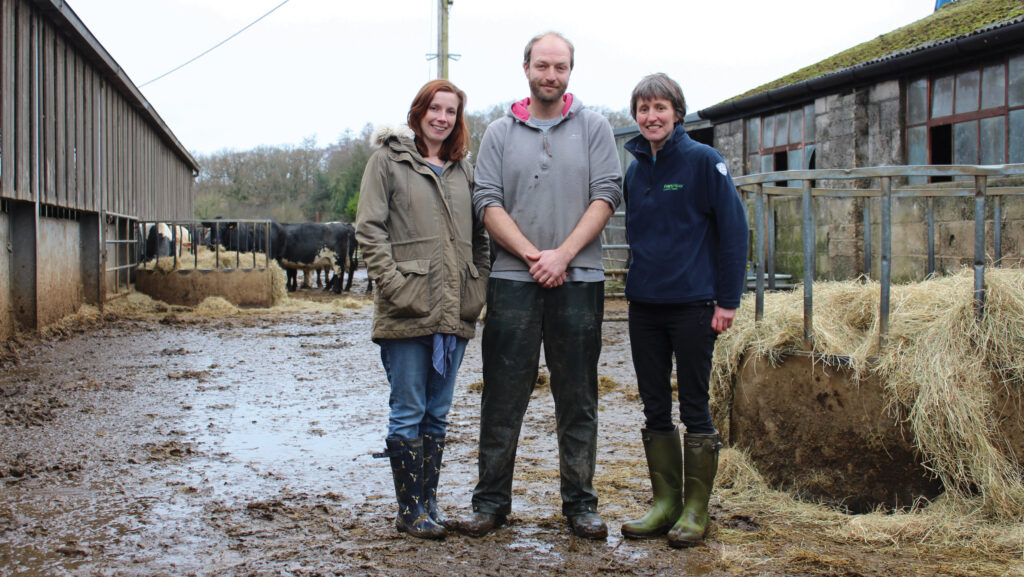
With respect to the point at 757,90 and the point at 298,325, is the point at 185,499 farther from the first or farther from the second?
the point at 757,90

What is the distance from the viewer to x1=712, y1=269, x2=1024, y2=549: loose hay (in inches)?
128

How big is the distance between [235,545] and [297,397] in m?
3.42

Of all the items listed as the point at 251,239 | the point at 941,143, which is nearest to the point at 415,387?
the point at 941,143

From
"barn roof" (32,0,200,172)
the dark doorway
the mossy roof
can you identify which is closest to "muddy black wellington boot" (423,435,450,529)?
the mossy roof

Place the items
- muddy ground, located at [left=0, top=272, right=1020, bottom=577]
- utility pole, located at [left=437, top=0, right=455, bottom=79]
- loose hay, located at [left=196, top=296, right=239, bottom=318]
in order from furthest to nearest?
utility pole, located at [left=437, top=0, right=455, bottom=79] → loose hay, located at [left=196, top=296, right=239, bottom=318] → muddy ground, located at [left=0, top=272, right=1020, bottom=577]

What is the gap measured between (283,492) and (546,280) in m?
1.66

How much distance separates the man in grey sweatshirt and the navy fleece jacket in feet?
0.51

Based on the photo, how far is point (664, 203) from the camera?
337 cm

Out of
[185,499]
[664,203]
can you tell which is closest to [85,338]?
[185,499]

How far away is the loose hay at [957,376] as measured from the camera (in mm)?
3246

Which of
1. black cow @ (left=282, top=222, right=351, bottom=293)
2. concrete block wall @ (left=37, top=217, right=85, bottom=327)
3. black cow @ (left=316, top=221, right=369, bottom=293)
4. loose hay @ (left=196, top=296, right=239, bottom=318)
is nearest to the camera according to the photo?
concrete block wall @ (left=37, top=217, right=85, bottom=327)

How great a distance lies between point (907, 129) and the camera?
36.5 feet

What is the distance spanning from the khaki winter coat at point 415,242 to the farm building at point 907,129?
5.29 metres

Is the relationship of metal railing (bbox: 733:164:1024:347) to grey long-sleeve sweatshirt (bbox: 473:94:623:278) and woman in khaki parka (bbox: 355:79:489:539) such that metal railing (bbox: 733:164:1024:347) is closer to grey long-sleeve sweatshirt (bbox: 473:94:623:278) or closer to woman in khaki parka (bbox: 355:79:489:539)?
grey long-sleeve sweatshirt (bbox: 473:94:623:278)
